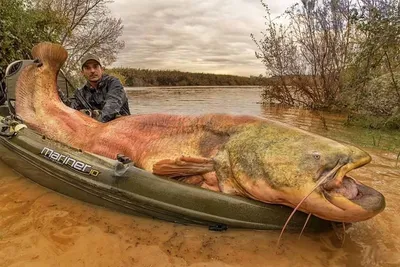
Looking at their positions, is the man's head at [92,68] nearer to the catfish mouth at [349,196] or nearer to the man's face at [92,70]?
the man's face at [92,70]

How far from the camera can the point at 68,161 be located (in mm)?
3248

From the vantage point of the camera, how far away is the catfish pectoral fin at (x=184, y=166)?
282cm

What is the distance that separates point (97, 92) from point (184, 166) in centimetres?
279

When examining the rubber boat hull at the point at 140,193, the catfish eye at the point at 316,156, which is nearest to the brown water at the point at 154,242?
the rubber boat hull at the point at 140,193

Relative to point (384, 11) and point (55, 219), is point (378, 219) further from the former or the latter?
point (384, 11)

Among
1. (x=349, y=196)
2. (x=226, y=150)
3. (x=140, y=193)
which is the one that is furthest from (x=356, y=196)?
(x=140, y=193)

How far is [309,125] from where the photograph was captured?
9.46 meters

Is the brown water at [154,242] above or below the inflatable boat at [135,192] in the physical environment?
below

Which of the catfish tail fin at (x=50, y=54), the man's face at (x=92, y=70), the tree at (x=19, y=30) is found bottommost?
the man's face at (x=92, y=70)

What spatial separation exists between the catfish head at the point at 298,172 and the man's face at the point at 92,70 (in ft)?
9.28

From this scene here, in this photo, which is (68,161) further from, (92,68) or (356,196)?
(356,196)

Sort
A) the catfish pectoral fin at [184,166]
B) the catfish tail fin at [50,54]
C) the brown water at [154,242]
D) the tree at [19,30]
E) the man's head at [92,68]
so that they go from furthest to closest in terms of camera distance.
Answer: the tree at [19,30] < the man's head at [92,68] < the catfish tail fin at [50,54] < the catfish pectoral fin at [184,166] < the brown water at [154,242]

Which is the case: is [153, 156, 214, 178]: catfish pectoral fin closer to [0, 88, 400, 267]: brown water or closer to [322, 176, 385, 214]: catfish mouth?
[0, 88, 400, 267]: brown water

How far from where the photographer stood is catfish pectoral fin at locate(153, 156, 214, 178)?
2818 millimetres
